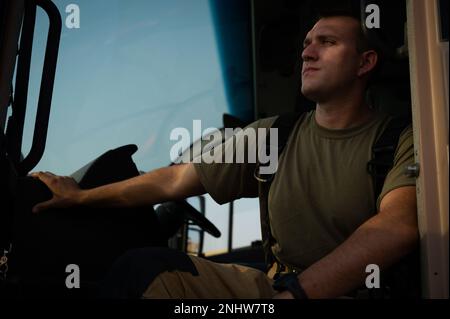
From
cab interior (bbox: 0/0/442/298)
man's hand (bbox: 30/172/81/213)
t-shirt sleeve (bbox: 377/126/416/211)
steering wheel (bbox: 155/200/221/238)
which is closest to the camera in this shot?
t-shirt sleeve (bbox: 377/126/416/211)

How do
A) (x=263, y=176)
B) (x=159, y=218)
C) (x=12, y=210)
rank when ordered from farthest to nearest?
(x=159, y=218), (x=263, y=176), (x=12, y=210)

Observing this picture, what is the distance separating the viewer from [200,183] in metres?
2.41

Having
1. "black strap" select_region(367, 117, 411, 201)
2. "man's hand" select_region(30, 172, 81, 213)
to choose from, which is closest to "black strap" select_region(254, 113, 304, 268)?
"black strap" select_region(367, 117, 411, 201)

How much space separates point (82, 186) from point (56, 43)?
0.53 metres

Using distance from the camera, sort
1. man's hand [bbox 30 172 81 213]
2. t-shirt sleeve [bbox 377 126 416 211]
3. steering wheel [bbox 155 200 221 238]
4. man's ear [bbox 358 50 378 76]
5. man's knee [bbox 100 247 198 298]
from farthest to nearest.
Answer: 1. steering wheel [bbox 155 200 221 238]
2. man's ear [bbox 358 50 378 76]
3. man's hand [bbox 30 172 81 213]
4. t-shirt sleeve [bbox 377 126 416 211]
5. man's knee [bbox 100 247 198 298]

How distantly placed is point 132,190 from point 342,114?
84 centimetres

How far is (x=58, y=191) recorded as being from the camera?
2.21 m

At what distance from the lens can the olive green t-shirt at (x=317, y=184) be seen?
2.09m

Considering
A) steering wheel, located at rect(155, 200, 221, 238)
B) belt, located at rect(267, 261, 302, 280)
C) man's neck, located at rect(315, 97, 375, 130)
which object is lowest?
belt, located at rect(267, 261, 302, 280)

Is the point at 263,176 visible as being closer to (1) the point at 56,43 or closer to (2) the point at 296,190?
(2) the point at 296,190

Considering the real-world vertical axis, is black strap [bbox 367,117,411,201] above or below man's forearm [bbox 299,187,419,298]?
above

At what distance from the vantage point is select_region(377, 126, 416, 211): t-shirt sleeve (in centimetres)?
192

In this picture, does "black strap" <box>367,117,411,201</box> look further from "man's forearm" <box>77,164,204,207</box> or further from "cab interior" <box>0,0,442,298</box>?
"man's forearm" <box>77,164,204,207</box>
